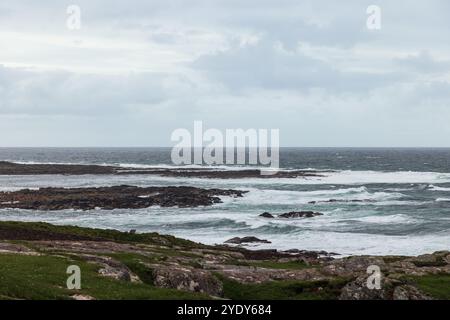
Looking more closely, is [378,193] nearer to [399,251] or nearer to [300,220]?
[300,220]

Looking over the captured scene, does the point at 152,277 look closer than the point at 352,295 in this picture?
No

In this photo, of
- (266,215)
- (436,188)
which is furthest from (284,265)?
(436,188)

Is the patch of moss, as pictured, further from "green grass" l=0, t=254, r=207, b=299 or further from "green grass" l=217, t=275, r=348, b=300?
"green grass" l=0, t=254, r=207, b=299

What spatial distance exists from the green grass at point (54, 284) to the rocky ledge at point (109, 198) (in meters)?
50.5

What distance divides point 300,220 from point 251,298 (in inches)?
1564

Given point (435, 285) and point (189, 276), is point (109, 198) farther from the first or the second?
point (435, 285)

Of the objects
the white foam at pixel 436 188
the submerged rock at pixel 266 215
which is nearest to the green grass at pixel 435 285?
the submerged rock at pixel 266 215

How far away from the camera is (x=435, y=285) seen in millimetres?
24875

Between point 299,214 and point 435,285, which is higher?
point 435,285

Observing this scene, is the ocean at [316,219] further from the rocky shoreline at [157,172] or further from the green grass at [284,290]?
the rocky shoreline at [157,172]

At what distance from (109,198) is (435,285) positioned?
61.8m

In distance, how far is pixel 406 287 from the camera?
2175 cm
